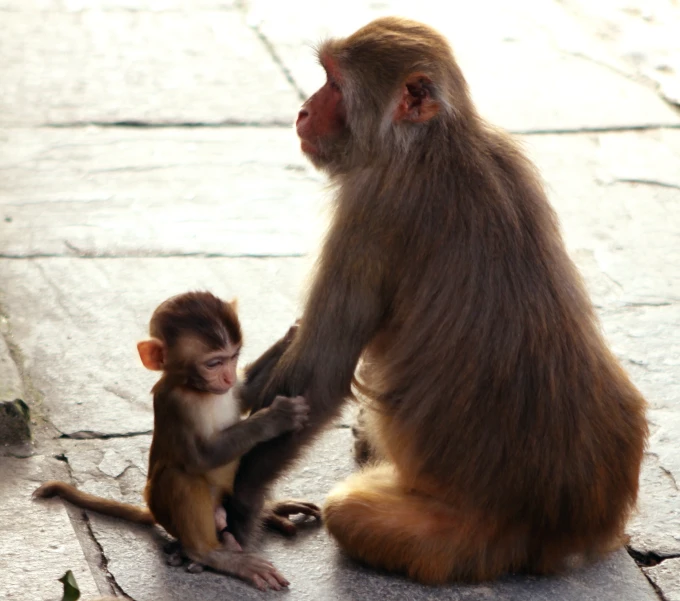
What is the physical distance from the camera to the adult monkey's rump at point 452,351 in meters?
4.09

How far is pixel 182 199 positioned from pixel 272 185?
0.60 m

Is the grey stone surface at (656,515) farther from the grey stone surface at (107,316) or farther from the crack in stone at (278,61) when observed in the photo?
the crack in stone at (278,61)

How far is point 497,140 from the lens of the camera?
14.2ft

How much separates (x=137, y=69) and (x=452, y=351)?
5.77 meters

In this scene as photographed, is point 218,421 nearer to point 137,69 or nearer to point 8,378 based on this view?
point 8,378

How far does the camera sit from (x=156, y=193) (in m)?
7.40

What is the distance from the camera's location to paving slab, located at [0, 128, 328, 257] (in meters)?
6.80

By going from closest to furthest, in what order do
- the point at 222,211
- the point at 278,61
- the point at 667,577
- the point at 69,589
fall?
the point at 69,589, the point at 667,577, the point at 222,211, the point at 278,61

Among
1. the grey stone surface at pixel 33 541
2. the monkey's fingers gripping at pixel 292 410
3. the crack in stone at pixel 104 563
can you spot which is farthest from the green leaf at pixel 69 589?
the monkey's fingers gripping at pixel 292 410

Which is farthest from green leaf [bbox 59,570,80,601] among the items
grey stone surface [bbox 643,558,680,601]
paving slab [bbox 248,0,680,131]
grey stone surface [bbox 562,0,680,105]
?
grey stone surface [bbox 562,0,680,105]

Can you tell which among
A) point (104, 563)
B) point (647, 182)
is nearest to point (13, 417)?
point (104, 563)

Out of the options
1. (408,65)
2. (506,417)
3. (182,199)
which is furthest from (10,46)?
(506,417)

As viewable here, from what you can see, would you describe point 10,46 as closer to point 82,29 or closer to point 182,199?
point 82,29

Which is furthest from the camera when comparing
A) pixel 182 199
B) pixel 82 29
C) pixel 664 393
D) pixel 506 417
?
pixel 82 29
